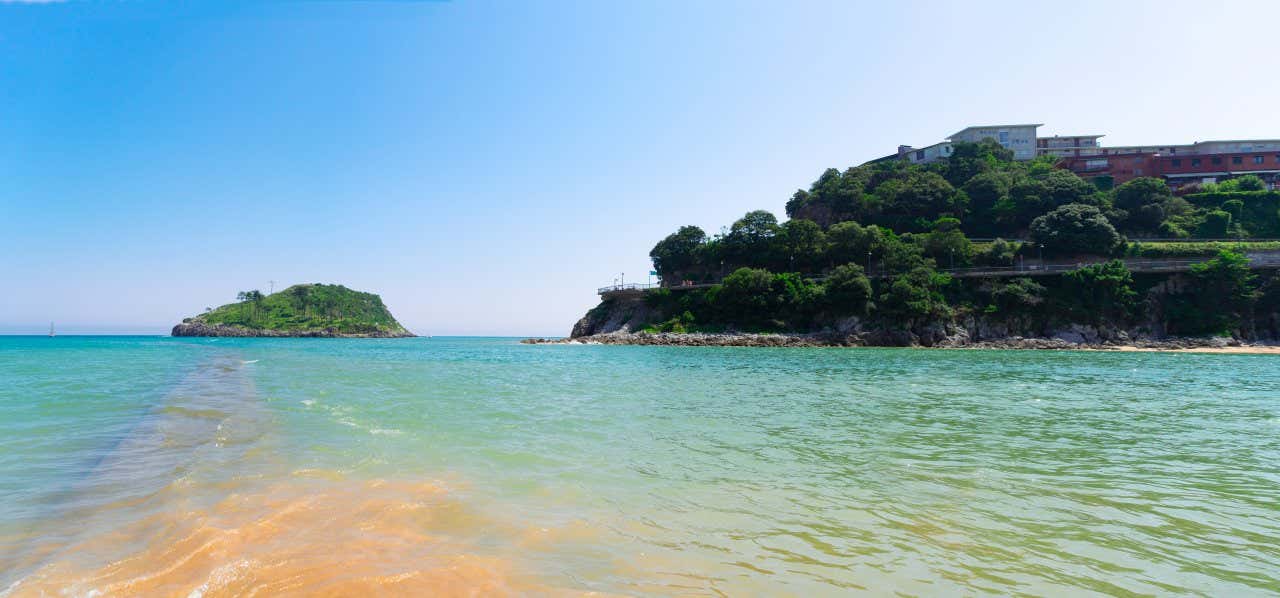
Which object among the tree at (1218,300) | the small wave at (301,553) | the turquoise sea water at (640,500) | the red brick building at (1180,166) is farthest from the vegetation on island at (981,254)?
the small wave at (301,553)

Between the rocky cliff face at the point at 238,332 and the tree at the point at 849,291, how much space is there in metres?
133

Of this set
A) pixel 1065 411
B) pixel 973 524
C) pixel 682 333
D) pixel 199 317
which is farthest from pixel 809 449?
pixel 199 317

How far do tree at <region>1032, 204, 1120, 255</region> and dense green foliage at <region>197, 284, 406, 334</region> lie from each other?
6090 inches

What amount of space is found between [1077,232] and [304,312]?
177 meters

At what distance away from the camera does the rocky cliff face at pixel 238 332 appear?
484 feet

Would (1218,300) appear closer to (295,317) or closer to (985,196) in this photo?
(985,196)

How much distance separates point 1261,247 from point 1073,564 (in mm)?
87105

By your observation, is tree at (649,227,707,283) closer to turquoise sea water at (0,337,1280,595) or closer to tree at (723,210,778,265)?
tree at (723,210,778,265)

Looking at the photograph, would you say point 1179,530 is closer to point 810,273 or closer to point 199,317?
point 810,273

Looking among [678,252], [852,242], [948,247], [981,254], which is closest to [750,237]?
[678,252]

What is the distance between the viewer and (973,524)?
5469 millimetres

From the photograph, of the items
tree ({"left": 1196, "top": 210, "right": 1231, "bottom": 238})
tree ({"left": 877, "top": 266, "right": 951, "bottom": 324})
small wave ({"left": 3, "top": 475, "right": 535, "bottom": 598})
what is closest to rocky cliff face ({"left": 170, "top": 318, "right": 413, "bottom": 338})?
tree ({"left": 877, "top": 266, "right": 951, "bottom": 324})

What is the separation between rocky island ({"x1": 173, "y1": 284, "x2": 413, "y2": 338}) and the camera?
5881 inches

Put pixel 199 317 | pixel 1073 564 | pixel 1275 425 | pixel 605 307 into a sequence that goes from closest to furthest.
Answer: pixel 1073 564, pixel 1275 425, pixel 605 307, pixel 199 317
